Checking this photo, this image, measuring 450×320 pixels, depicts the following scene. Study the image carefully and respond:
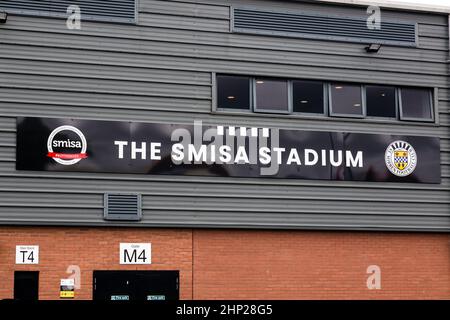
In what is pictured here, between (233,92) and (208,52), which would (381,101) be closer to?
(233,92)

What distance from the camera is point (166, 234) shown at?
1474 centimetres

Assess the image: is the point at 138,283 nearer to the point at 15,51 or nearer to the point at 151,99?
the point at 151,99

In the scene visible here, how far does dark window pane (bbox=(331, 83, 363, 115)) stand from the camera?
633 inches

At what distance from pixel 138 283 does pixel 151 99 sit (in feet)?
11.3

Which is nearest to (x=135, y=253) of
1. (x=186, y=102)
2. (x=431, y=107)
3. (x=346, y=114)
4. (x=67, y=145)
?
(x=67, y=145)

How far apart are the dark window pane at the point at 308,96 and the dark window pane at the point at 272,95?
0.21 metres

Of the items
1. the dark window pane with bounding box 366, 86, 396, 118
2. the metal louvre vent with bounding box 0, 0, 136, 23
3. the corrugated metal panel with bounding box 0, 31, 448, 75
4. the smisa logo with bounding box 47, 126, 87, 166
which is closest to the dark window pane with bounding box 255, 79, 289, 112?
the corrugated metal panel with bounding box 0, 31, 448, 75

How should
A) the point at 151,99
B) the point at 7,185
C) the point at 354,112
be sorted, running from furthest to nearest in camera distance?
the point at 354,112 < the point at 151,99 < the point at 7,185

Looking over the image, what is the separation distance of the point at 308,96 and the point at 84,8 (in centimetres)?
472

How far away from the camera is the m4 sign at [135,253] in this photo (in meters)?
14.4

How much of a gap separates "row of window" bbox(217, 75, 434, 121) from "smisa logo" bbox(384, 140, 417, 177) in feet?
1.95

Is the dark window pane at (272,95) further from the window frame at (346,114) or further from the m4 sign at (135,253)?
the m4 sign at (135,253)

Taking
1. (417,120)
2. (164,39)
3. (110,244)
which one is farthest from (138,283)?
(417,120)

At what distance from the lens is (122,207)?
571 inches
